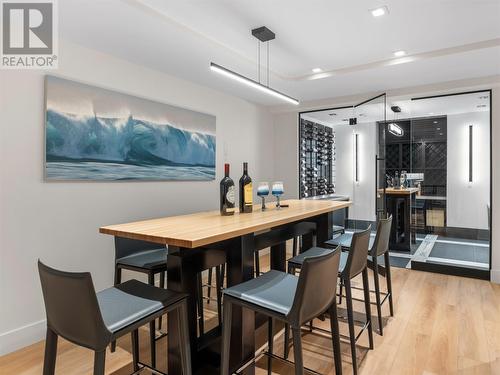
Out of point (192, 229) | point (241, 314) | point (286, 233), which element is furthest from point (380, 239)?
point (192, 229)

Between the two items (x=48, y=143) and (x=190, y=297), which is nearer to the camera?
(x=190, y=297)

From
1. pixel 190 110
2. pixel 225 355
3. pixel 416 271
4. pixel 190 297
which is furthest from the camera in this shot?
pixel 416 271

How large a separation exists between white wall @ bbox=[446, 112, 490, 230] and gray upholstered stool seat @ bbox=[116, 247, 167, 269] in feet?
13.9

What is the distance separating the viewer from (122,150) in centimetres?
322

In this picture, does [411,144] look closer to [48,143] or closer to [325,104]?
[325,104]

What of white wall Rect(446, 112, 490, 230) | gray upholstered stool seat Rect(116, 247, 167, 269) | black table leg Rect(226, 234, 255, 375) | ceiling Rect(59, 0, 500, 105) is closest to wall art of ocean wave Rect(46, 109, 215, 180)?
ceiling Rect(59, 0, 500, 105)

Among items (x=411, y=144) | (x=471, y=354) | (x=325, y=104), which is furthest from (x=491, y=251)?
(x=325, y=104)

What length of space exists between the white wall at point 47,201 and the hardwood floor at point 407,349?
17.7 inches

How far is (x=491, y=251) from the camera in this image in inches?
161

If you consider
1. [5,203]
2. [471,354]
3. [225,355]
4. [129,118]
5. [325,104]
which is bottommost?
[471,354]

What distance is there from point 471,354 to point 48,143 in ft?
12.1

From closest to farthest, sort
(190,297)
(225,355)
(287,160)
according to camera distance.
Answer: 1. (225,355)
2. (190,297)
3. (287,160)

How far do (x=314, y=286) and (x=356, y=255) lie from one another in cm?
79

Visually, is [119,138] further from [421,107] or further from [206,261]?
[421,107]
